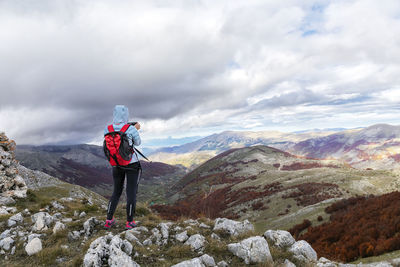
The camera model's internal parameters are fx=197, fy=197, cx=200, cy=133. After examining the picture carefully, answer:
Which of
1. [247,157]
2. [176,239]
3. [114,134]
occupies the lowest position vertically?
[247,157]

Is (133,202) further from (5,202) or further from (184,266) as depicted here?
(5,202)

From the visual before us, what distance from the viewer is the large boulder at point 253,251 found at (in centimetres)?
582

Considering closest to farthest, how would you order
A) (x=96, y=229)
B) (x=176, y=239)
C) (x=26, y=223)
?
1. (x=176, y=239)
2. (x=96, y=229)
3. (x=26, y=223)

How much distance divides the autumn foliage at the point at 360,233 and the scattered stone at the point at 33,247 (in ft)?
45.0

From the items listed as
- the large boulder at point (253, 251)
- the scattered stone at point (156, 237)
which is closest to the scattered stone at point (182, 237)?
the scattered stone at point (156, 237)

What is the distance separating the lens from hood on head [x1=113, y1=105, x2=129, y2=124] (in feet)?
24.2

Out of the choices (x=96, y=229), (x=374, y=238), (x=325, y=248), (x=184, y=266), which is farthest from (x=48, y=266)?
(x=374, y=238)

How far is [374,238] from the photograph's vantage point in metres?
11.8

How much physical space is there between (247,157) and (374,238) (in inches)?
5724

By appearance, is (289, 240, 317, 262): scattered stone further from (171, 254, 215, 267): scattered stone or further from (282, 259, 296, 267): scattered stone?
(171, 254, 215, 267): scattered stone

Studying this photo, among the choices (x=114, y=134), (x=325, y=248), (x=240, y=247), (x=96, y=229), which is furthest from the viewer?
(x=325, y=248)

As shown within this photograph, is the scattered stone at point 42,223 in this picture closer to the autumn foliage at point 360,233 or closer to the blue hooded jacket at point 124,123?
the blue hooded jacket at point 124,123

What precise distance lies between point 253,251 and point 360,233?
462 inches

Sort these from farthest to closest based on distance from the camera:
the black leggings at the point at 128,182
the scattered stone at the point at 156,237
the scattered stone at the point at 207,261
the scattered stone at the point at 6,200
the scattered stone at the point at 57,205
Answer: the scattered stone at the point at 6,200, the scattered stone at the point at 57,205, the black leggings at the point at 128,182, the scattered stone at the point at 156,237, the scattered stone at the point at 207,261
